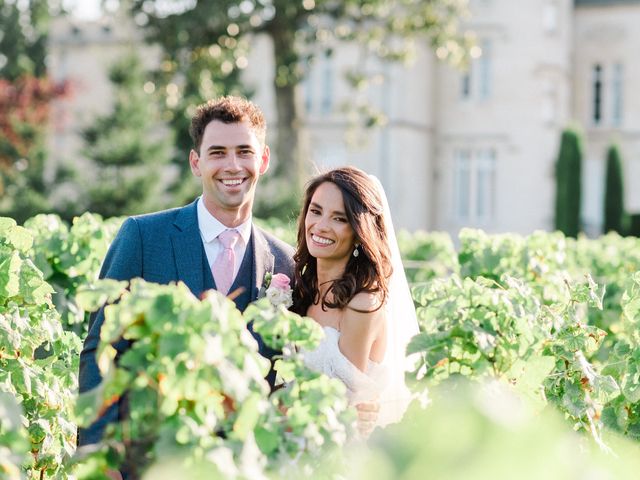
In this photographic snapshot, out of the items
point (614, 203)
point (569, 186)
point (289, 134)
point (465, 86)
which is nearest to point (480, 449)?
point (289, 134)

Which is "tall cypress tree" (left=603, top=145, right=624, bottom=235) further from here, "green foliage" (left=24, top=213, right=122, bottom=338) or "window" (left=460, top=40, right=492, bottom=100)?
"green foliage" (left=24, top=213, right=122, bottom=338)

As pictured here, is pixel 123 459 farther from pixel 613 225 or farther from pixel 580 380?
pixel 613 225

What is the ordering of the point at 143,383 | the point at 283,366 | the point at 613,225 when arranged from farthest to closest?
the point at 613,225 → the point at 283,366 → the point at 143,383

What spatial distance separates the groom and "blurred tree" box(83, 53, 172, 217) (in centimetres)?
1674

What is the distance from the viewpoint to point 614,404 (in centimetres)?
337

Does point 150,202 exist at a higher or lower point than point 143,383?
lower

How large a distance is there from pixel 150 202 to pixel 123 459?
61.7 feet

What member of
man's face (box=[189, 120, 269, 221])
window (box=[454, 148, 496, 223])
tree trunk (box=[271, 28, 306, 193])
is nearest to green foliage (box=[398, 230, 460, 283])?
man's face (box=[189, 120, 269, 221])

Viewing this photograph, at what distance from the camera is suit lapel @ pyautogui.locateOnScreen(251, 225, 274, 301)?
140 inches

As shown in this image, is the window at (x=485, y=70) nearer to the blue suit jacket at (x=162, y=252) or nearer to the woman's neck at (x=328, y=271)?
the woman's neck at (x=328, y=271)

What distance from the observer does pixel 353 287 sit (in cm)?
343

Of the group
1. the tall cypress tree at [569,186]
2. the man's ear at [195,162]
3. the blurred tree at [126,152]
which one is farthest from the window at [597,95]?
the man's ear at [195,162]

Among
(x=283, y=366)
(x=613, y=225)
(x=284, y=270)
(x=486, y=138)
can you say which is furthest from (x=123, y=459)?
(x=486, y=138)

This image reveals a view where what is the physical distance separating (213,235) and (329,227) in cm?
41
